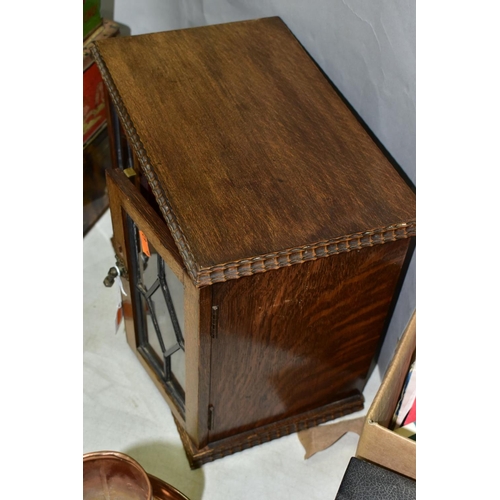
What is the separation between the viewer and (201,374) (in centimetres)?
104

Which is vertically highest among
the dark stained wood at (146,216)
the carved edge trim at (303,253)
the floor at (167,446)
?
the carved edge trim at (303,253)

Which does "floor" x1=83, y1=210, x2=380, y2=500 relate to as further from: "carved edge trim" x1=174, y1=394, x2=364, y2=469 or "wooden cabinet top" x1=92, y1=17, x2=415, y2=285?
"wooden cabinet top" x1=92, y1=17, x2=415, y2=285

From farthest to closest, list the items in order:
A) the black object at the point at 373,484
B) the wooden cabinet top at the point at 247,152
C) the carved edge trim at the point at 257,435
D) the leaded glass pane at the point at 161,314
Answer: the carved edge trim at the point at 257,435, the leaded glass pane at the point at 161,314, the wooden cabinet top at the point at 247,152, the black object at the point at 373,484

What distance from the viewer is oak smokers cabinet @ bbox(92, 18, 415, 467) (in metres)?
0.92

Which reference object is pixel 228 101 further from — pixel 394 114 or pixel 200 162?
pixel 394 114

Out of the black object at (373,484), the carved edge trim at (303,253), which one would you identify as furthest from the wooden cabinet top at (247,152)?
the black object at (373,484)

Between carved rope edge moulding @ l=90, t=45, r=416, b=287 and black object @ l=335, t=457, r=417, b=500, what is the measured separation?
0.27 metres

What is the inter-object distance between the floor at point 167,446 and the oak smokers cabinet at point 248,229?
4 centimetres

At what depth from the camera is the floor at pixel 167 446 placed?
1.24m

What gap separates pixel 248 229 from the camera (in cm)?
90

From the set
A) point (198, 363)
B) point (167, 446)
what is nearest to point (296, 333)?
point (198, 363)

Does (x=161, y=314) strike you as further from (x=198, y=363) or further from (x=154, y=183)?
(x=154, y=183)

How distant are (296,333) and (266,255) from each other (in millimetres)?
238

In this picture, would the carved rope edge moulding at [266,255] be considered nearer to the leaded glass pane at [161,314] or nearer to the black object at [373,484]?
the leaded glass pane at [161,314]
